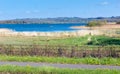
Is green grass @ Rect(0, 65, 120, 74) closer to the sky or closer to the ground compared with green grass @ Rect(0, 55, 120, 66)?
closer to the sky

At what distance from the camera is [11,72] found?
866 inches

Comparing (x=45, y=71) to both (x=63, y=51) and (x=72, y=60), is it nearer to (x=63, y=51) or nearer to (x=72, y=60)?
(x=72, y=60)

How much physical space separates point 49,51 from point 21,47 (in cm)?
270

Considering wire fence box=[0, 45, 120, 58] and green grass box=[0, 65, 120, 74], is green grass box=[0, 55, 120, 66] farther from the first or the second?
green grass box=[0, 65, 120, 74]

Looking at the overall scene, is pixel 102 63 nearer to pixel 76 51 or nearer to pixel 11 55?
pixel 76 51

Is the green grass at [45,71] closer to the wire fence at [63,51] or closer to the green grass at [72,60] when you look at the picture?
the green grass at [72,60]

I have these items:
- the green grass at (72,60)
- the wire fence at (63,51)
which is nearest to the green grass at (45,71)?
the green grass at (72,60)

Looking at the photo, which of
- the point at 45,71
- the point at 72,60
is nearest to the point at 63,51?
the point at 72,60

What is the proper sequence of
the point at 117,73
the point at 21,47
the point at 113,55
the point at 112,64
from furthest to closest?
the point at 21,47
the point at 113,55
the point at 112,64
the point at 117,73

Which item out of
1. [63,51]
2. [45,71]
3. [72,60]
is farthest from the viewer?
[63,51]

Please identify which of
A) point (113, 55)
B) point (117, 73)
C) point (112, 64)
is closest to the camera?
point (117, 73)

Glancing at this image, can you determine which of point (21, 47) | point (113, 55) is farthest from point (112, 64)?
point (21, 47)

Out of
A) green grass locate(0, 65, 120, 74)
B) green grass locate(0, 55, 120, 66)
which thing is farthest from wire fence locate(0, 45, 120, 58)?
green grass locate(0, 65, 120, 74)

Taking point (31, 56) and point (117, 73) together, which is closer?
point (117, 73)
